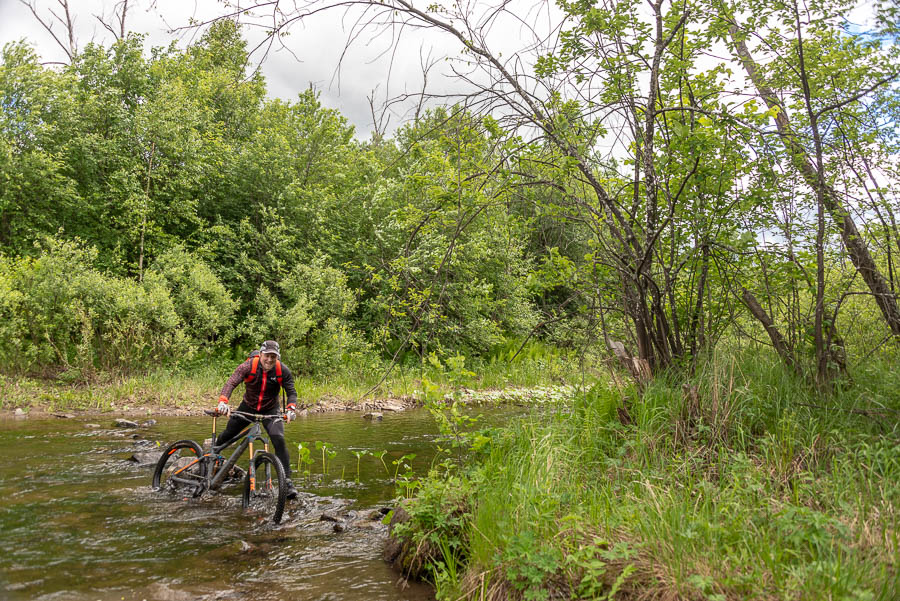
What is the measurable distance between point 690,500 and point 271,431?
202 inches

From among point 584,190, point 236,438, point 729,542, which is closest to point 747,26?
point 584,190

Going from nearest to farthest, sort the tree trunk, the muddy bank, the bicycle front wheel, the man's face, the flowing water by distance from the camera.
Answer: the flowing water → the tree trunk → the bicycle front wheel → the man's face → the muddy bank

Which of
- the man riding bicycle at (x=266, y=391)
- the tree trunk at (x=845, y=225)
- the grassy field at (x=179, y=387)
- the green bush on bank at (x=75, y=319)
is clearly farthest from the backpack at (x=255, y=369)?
the green bush on bank at (x=75, y=319)

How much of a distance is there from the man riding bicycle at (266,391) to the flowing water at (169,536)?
0.79 m

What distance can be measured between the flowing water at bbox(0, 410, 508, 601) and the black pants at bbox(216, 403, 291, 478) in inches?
24.7

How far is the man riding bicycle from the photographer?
7.14 m

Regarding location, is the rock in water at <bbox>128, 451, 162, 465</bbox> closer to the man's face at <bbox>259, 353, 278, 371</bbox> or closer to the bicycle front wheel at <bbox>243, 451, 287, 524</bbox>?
the bicycle front wheel at <bbox>243, 451, 287, 524</bbox>

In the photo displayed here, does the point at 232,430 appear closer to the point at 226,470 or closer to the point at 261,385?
the point at 226,470

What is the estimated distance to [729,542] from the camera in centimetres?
348

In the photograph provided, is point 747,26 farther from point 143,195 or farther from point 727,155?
point 143,195

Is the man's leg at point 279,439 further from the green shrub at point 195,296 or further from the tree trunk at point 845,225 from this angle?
the green shrub at point 195,296

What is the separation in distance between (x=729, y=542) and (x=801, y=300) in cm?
364

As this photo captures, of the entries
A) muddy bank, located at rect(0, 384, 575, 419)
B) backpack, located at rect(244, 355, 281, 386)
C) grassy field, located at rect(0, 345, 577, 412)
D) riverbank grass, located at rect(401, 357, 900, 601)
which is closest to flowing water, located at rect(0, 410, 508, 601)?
riverbank grass, located at rect(401, 357, 900, 601)

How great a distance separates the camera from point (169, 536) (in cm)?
587
